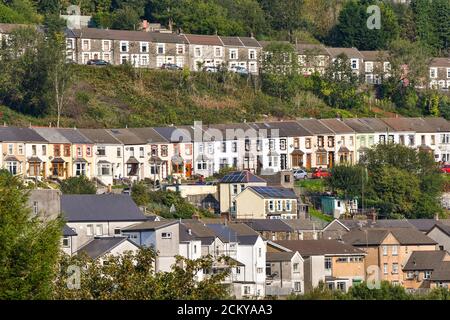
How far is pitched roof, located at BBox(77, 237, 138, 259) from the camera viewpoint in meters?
56.1

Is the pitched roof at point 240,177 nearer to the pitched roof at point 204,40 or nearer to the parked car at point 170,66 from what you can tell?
the parked car at point 170,66

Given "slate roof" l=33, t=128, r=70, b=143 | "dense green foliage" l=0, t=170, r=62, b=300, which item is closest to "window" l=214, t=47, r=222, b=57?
"slate roof" l=33, t=128, r=70, b=143

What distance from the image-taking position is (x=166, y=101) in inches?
3873

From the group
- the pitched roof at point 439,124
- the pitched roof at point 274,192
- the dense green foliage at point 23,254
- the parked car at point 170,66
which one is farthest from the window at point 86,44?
the dense green foliage at point 23,254

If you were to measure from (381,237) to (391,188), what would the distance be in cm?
1571

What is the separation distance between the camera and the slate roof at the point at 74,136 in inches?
3413

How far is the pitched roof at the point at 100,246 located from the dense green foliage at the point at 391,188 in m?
26.8

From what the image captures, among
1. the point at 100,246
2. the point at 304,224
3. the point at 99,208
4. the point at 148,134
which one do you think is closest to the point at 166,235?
the point at 100,246

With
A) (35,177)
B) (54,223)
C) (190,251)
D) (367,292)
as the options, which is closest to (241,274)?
(190,251)

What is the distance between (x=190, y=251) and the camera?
58438mm

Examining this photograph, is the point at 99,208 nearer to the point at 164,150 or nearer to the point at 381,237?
the point at 381,237
